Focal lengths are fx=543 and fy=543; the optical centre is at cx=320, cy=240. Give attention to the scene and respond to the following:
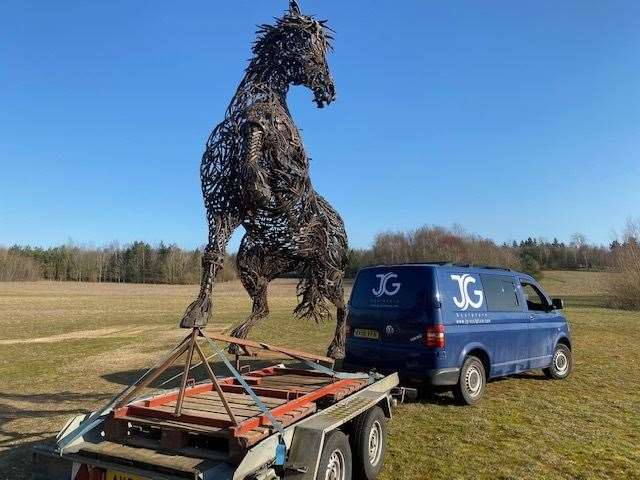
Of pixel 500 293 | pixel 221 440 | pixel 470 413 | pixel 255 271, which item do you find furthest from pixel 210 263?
pixel 500 293

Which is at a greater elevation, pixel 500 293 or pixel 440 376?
pixel 500 293

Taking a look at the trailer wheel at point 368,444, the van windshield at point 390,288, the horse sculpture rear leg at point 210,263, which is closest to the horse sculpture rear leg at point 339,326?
the van windshield at point 390,288

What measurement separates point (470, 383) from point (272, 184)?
362cm

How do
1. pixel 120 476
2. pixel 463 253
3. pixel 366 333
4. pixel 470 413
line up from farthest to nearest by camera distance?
pixel 463 253
pixel 366 333
pixel 470 413
pixel 120 476

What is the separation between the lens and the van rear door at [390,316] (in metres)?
6.66

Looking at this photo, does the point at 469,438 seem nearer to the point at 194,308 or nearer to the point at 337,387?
the point at 337,387

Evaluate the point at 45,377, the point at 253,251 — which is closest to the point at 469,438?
the point at 253,251

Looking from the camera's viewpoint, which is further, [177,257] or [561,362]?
[177,257]

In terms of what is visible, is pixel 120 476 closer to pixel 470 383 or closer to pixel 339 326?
pixel 470 383

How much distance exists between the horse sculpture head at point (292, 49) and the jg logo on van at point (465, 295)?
3.36m

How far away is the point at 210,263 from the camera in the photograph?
625 cm


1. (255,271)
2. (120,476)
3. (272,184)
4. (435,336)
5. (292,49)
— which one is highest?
(292,49)

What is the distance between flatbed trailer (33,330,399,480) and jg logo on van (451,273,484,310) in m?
2.74

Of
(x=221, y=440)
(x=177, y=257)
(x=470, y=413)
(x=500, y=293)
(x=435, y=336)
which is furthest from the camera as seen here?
(x=177, y=257)
